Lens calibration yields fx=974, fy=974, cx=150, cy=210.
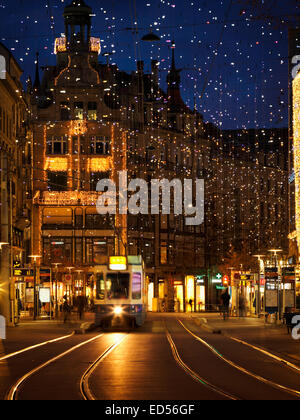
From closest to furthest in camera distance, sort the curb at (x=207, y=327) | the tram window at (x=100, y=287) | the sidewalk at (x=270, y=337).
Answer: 1. the sidewalk at (x=270, y=337)
2. the curb at (x=207, y=327)
3. the tram window at (x=100, y=287)

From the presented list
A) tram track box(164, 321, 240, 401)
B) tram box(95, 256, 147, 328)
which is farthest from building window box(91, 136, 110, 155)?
tram track box(164, 321, 240, 401)

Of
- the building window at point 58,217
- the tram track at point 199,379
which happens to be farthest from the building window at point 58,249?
the tram track at point 199,379

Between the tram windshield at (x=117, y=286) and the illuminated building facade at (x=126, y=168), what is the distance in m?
31.2

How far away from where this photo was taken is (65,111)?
8469 cm

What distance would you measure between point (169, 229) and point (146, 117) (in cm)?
1088

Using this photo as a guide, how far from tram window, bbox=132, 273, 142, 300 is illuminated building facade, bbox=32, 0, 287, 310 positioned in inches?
1225

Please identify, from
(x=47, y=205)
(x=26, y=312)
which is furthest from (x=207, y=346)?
(x=47, y=205)

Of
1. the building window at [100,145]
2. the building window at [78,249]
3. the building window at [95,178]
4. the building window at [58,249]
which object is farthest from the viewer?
the building window at [100,145]

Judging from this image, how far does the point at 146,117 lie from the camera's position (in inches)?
3627

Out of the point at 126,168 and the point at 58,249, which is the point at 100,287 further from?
the point at 126,168

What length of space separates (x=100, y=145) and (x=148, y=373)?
66.0 m

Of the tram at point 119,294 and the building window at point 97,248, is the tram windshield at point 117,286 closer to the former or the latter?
the tram at point 119,294

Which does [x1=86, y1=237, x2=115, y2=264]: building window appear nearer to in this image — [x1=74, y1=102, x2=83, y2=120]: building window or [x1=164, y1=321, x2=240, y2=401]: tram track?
[x1=74, y1=102, x2=83, y2=120]: building window

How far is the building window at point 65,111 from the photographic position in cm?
8433
